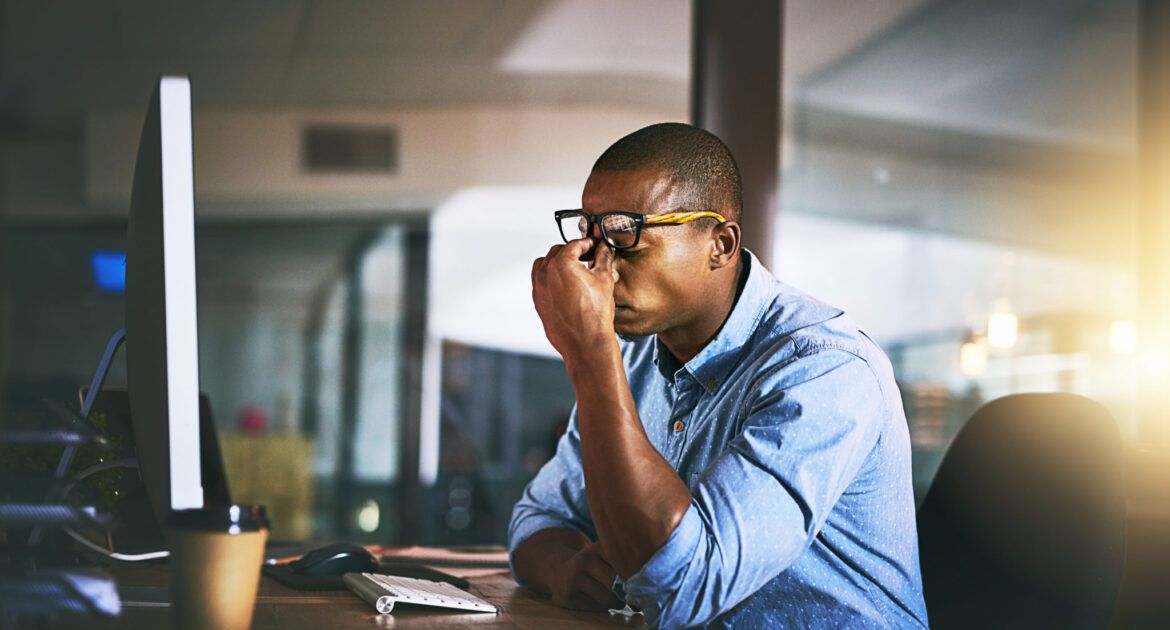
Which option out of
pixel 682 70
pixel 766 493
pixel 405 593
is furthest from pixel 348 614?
pixel 682 70

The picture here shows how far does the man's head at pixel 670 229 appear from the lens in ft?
4.79

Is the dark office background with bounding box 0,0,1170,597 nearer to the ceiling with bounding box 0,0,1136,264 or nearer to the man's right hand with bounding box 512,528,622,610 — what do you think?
the ceiling with bounding box 0,0,1136,264

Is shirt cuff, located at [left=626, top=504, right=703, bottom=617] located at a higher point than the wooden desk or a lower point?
higher

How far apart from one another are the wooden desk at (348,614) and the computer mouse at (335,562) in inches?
1.7

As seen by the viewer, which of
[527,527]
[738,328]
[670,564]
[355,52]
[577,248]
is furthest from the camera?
[355,52]

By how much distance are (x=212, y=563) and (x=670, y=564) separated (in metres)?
0.46

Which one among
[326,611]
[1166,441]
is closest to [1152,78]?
[1166,441]

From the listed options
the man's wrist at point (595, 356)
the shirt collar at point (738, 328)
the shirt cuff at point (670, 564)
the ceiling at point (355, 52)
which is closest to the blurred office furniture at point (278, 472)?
the ceiling at point (355, 52)

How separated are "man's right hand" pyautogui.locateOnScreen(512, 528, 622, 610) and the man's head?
313 millimetres

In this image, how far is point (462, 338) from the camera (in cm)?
489

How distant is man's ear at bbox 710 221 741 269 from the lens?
4.99 feet

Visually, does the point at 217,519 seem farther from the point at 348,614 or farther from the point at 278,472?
the point at 278,472

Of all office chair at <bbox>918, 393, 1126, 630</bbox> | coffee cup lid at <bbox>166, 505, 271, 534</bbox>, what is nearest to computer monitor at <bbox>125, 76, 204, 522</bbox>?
coffee cup lid at <bbox>166, 505, 271, 534</bbox>

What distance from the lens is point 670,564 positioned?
1151mm
